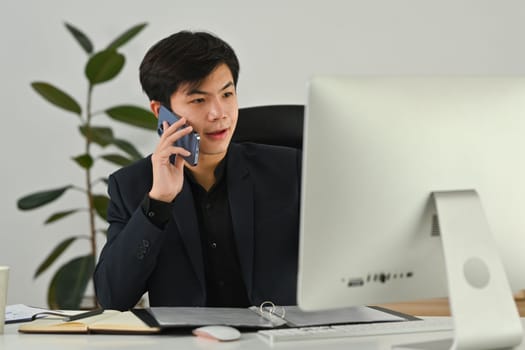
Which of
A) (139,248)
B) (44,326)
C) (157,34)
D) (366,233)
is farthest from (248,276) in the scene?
(157,34)

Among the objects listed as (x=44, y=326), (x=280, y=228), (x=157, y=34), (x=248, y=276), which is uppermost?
(x=157, y=34)

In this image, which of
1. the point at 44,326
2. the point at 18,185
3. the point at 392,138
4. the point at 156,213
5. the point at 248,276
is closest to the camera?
the point at 392,138

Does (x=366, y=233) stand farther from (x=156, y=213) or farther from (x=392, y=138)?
(x=156, y=213)

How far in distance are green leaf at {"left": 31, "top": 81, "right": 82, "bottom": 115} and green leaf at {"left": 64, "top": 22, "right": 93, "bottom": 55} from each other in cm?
22

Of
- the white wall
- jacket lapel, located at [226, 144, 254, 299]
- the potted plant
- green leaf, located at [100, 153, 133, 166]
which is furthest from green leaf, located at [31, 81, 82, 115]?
jacket lapel, located at [226, 144, 254, 299]

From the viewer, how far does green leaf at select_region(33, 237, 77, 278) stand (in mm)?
3246

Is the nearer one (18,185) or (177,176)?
(177,176)

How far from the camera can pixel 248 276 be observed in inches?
75.2

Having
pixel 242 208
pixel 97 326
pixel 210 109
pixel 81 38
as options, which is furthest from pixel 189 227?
pixel 81 38

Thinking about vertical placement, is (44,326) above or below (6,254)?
below

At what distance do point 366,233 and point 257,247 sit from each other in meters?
0.81

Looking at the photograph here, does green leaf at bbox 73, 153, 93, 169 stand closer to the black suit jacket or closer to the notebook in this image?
the black suit jacket

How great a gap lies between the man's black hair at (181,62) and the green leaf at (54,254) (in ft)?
4.68

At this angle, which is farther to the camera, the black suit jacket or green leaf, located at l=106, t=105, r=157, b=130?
green leaf, located at l=106, t=105, r=157, b=130
